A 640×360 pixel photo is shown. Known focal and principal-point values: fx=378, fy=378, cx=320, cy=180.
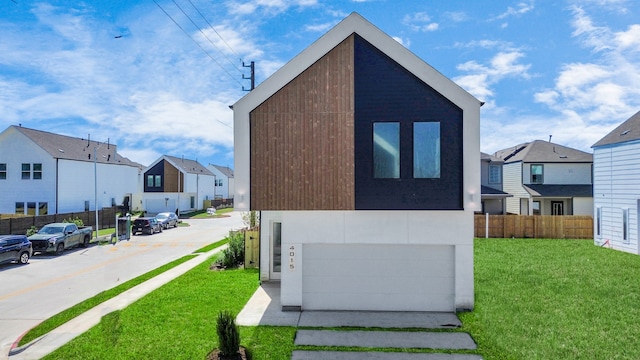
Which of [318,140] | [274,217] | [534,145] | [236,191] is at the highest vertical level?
[534,145]

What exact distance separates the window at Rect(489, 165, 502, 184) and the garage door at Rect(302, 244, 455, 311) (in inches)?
1018

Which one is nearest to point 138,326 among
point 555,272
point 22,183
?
point 555,272

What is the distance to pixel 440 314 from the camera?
421 inches

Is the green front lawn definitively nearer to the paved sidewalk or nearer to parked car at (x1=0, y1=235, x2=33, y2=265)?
the paved sidewalk

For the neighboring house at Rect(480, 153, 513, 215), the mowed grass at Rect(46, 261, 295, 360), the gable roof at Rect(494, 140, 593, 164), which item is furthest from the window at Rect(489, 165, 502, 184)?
the mowed grass at Rect(46, 261, 295, 360)

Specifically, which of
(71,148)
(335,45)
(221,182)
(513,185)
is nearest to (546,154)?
(513,185)

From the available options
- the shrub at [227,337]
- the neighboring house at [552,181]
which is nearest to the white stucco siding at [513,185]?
the neighboring house at [552,181]

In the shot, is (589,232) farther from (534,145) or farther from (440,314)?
(440,314)

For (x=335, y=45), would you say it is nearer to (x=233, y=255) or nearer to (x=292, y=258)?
(x=292, y=258)

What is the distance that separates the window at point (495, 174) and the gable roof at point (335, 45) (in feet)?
86.0

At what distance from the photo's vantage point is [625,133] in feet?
70.8

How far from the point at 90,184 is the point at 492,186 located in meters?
39.4

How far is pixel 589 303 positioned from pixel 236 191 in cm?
1099

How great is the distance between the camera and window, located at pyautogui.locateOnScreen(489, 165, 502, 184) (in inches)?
1332
